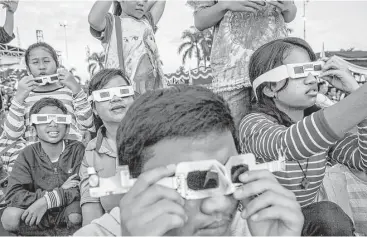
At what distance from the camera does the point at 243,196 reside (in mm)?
1168

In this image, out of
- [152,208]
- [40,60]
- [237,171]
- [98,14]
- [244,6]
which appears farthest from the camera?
[40,60]

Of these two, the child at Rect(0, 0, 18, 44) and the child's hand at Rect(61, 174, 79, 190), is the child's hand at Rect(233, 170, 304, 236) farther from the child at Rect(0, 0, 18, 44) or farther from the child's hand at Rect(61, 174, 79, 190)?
the child at Rect(0, 0, 18, 44)

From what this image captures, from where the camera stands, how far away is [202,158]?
1.24 m

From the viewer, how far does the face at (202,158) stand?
46.7 inches

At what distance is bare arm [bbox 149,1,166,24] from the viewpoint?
13.2 ft

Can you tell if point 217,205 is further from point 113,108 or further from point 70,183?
point 70,183

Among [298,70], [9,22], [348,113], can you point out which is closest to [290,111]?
[298,70]

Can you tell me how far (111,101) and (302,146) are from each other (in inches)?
68.5

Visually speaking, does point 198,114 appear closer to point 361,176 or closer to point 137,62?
point 361,176

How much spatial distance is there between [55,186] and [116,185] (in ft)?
7.16

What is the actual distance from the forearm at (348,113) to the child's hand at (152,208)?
2.54ft

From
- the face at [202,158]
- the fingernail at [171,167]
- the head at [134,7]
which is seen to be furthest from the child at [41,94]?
the fingernail at [171,167]

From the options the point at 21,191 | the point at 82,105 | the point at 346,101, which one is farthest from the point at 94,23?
the point at 346,101

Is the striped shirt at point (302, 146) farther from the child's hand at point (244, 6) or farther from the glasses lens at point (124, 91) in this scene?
the glasses lens at point (124, 91)
